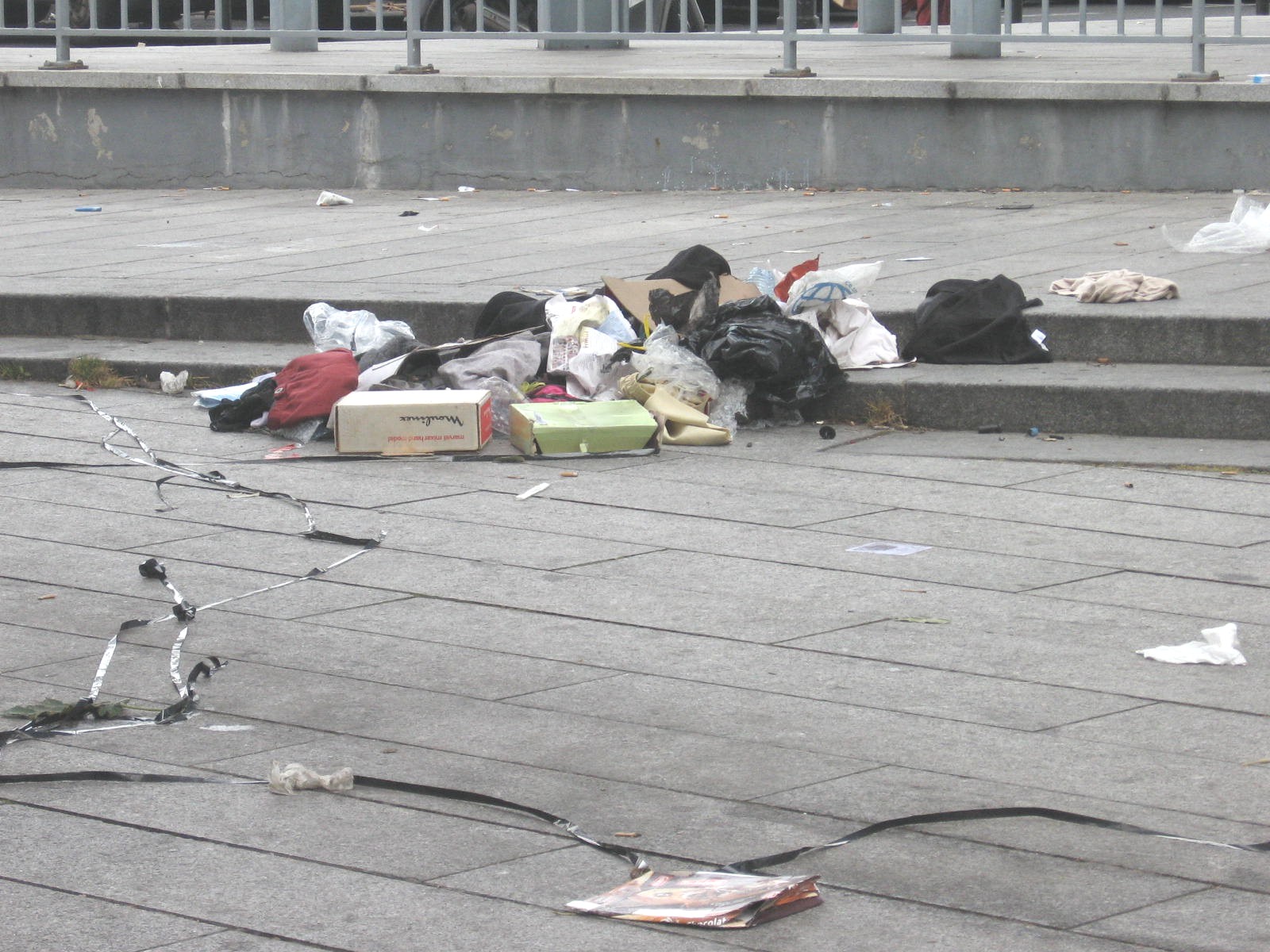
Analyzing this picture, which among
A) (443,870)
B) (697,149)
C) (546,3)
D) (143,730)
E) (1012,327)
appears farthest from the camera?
(546,3)

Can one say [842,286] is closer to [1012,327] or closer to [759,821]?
[1012,327]

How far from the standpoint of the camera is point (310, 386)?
620 centimetres

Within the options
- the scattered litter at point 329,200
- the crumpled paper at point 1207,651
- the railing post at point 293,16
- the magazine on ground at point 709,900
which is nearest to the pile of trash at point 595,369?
the crumpled paper at point 1207,651

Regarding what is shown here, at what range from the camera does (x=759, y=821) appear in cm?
309

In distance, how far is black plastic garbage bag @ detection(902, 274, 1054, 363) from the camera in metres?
6.35

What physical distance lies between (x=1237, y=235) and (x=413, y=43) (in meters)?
5.10

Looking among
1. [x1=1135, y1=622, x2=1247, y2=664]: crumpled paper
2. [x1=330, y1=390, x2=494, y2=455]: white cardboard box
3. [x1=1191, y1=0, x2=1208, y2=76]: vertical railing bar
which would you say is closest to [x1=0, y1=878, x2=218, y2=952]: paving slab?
[x1=1135, y1=622, x2=1247, y2=664]: crumpled paper

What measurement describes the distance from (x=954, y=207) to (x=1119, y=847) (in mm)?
6472

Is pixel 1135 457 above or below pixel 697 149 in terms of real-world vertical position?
below

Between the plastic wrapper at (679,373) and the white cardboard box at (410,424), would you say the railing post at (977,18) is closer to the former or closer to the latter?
the plastic wrapper at (679,373)

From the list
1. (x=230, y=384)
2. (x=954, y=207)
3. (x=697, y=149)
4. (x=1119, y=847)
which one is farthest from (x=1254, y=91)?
(x=1119, y=847)

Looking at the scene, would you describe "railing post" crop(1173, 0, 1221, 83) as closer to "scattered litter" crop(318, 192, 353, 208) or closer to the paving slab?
"scattered litter" crop(318, 192, 353, 208)

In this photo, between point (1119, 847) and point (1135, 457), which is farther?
point (1135, 457)

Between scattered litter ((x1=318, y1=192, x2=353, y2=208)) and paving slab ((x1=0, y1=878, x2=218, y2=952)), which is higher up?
scattered litter ((x1=318, y1=192, x2=353, y2=208))
